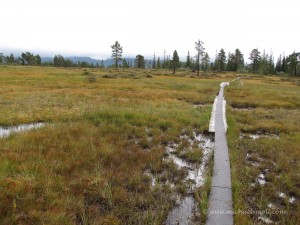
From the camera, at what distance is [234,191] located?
6.23 metres

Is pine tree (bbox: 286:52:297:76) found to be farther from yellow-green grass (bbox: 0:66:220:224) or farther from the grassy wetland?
yellow-green grass (bbox: 0:66:220:224)

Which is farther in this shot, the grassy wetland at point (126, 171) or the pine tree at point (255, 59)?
the pine tree at point (255, 59)

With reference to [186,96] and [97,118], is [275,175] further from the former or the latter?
[186,96]

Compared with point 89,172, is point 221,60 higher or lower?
higher

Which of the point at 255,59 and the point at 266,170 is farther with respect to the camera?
the point at 255,59

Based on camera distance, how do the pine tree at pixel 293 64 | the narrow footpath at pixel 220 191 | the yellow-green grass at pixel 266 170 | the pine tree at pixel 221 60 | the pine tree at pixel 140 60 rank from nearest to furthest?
the narrow footpath at pixel 220 191
the yellow-green grass at pixel 266 170
the pine tree at pixel 293 64
the pine tree at pixel 221 60
the pine tree at pixel 140 60

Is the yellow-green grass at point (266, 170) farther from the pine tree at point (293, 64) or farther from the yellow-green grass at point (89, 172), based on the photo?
the pine tree at point (293, 64)

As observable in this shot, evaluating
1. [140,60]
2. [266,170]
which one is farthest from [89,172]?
[140,60]

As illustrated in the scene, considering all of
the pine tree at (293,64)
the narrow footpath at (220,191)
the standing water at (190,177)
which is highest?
the pine tree at (293,64)

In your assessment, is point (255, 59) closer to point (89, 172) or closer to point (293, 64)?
point (293, 64)

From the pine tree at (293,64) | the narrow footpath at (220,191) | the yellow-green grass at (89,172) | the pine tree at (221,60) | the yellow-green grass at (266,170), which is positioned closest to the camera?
the narrow footpath at (220,191)

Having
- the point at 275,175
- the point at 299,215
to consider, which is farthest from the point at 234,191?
the point at 275,175

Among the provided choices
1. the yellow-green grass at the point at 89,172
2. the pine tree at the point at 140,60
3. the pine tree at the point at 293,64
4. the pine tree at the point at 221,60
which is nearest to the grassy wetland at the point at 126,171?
the yellow-green grass at the point at 89,172

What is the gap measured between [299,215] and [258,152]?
4604mm
